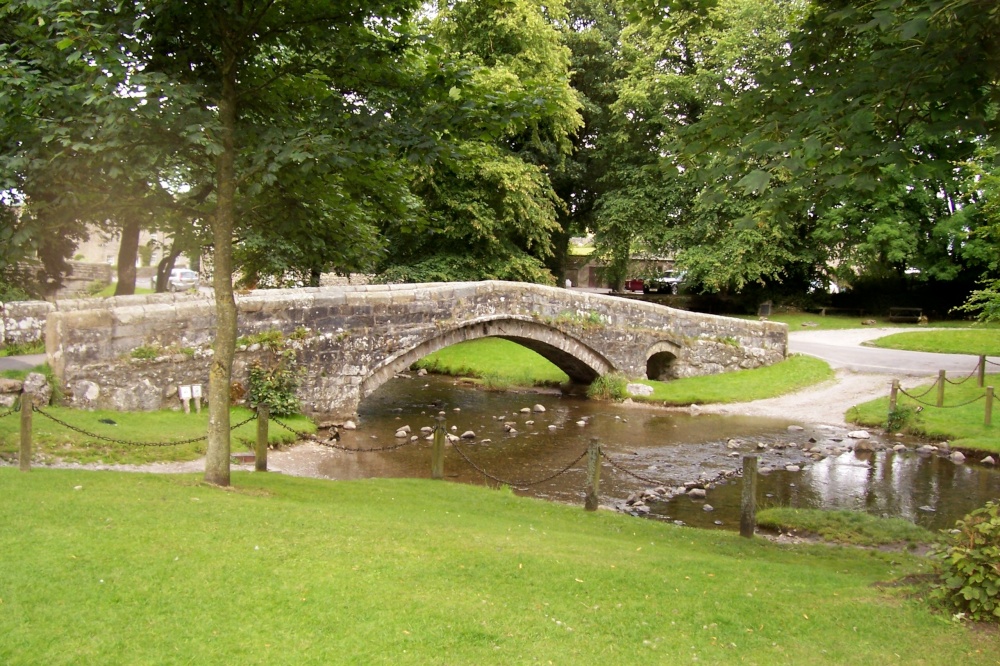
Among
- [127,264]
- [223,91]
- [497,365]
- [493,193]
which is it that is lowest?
[497,365]

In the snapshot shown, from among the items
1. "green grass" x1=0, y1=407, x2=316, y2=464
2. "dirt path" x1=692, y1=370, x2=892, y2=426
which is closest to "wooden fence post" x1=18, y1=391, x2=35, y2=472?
"green grass" x1=0, y1=407, x2=316, y2=464

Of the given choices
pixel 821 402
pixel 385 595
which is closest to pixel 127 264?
pixel 385 595

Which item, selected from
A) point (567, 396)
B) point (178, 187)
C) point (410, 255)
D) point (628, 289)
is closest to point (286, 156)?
point (178, 187)

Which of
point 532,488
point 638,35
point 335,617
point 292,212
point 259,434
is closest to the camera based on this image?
point 335,617

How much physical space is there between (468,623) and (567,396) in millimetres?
16734

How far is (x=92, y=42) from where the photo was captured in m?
6.09

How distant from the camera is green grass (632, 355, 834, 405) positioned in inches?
786

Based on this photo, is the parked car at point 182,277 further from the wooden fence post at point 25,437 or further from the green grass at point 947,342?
the wooden fence post at point 25,437

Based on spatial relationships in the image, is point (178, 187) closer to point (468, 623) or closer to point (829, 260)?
point (468, 623)

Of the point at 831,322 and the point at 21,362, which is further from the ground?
the point at 831,322

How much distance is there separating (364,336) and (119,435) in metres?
5.48

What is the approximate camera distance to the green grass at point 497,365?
895 inches

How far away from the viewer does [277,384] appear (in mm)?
14688

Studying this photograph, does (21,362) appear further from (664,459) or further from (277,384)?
(664,459)
